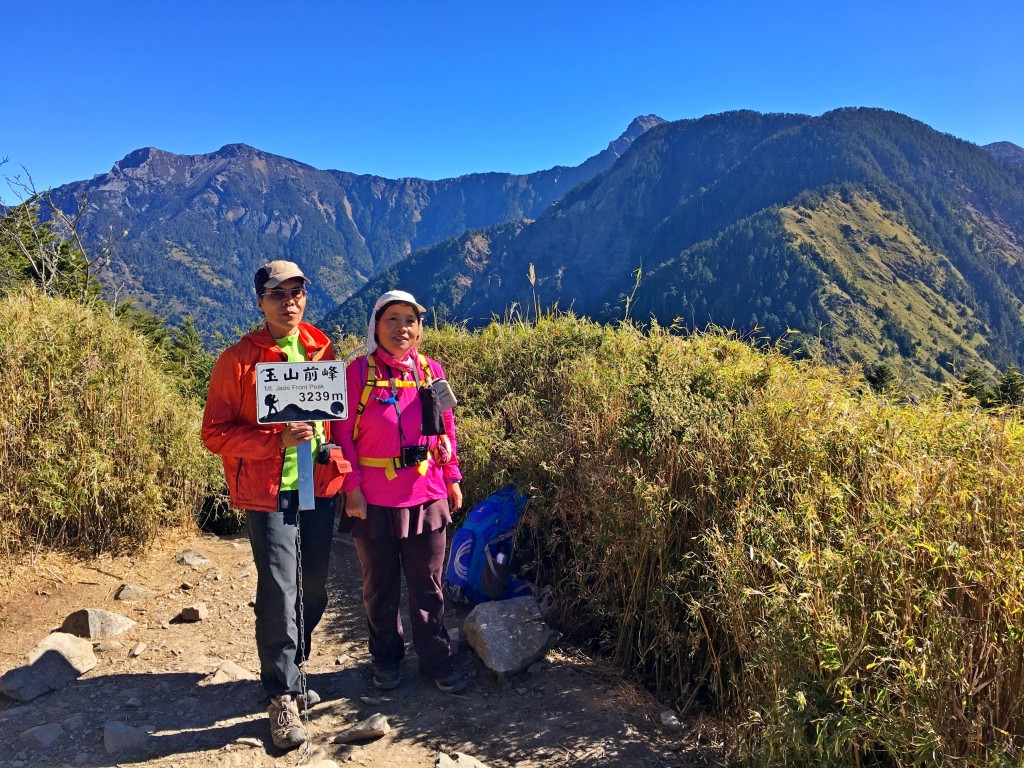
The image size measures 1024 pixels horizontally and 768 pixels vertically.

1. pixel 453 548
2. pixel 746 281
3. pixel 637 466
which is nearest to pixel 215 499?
pixel 453 548

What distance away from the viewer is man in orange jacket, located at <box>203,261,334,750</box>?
2854 mm

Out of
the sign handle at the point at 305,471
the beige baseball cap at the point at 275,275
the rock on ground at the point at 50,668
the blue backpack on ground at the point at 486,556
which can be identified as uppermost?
the beige baseball cap at the point at 275,275

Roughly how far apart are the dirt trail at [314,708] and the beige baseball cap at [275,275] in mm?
2206

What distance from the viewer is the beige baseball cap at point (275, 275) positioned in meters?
2.92

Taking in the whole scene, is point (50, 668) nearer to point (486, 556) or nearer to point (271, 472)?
point (271, 472)

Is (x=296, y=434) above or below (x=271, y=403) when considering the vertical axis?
below

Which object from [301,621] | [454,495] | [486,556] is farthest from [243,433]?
[486,556]

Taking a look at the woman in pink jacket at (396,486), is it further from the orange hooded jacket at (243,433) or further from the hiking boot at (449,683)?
the orange hooded jacket at (243,433)

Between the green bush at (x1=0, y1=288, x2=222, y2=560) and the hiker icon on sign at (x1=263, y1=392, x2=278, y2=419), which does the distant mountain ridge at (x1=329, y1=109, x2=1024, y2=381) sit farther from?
the hiker icon on sign at (x1=263, y1=392, x2=278, y2=419)

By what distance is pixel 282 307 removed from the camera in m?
2.99

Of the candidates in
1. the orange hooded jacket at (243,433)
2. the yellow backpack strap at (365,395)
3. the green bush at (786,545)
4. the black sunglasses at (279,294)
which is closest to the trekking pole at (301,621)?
the orange hooded jacket at (243,433)

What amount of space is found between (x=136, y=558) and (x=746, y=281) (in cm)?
12416

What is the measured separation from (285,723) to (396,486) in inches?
48.0

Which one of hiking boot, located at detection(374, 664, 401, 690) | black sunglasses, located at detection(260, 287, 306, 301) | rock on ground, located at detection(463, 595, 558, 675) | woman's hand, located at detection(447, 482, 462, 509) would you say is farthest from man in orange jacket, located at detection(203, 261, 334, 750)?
rock on ground, located at detection(463, 595, 558, 675)
